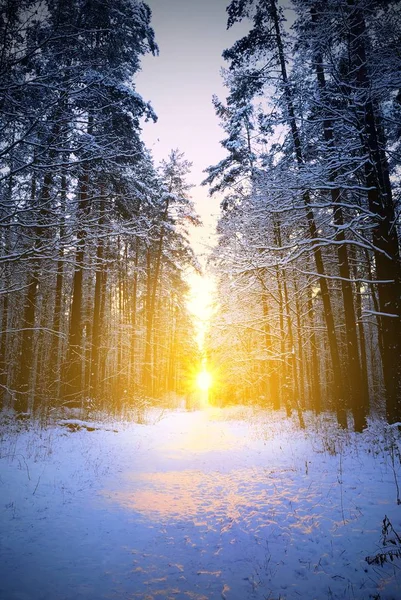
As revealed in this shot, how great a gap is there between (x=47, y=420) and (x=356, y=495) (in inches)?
423

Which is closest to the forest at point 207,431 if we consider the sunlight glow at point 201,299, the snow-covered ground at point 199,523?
the snow-covered ground at point 199,523

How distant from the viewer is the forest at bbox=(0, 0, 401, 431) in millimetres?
5852

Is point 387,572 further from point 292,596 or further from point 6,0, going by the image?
point 6,0

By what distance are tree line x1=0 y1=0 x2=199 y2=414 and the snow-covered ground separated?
3205 millimetres

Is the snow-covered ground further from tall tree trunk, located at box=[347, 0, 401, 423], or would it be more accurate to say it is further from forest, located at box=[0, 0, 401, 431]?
forest, located at box=[0, 0, 401, 431]

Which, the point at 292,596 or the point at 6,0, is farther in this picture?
the point at 6,0

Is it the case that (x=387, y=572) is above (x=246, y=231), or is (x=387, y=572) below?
below

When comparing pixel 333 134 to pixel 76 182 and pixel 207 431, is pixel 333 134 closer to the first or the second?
pixel 76 182

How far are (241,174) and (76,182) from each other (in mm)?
9023

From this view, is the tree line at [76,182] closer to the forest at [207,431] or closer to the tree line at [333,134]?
the forest at [207,431]

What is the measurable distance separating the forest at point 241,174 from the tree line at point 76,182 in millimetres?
82

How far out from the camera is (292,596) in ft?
9.23

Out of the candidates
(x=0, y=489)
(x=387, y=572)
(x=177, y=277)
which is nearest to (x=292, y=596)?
(x=387, y=572)

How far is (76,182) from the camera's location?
1441 cm
